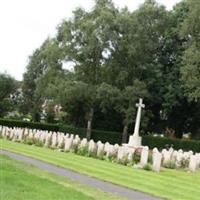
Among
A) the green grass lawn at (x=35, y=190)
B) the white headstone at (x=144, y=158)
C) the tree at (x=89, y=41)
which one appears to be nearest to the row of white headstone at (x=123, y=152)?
the white headstone at (x=144, y=158)

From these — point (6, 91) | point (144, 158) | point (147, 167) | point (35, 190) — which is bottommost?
point (35, 190)

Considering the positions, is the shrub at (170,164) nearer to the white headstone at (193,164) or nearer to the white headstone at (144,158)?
the white headstone at (193,164)

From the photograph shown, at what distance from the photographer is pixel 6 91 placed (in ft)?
273

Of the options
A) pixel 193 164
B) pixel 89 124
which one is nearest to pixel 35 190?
pixel 193 164

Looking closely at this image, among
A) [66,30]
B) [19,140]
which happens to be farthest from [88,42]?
[19,140]

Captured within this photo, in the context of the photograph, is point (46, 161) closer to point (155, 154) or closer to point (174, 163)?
point (155, 154)

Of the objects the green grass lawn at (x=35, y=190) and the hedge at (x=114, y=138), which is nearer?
the green grass lawn at (x=35, y=190)

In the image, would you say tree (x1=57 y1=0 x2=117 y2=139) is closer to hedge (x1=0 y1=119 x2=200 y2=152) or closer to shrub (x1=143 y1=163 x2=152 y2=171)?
hedge (x1=0 y1=119 x2=200 y2=152)

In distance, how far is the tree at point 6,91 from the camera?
81.2m

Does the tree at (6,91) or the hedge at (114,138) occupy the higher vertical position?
the tree at (6,91)

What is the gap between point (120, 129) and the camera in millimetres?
56875

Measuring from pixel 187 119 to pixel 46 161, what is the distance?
3444cm

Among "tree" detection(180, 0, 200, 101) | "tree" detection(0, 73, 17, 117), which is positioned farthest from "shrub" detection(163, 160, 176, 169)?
"tree" detection(0, 73, 17, 117)

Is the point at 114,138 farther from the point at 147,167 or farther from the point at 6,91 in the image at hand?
the point at 6,91
